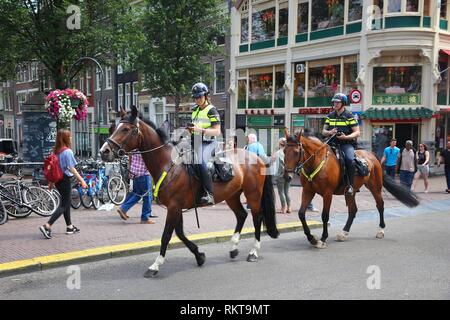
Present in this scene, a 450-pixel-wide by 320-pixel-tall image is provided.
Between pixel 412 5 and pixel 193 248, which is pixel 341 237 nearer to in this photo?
pixel 193 248

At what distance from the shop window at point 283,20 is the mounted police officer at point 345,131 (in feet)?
62.8

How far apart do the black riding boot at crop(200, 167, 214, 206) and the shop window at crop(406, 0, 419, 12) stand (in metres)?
18.4

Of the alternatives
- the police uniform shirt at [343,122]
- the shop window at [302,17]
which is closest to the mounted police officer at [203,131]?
the police uniform shirt at [343,122]

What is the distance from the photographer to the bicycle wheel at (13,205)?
905cm

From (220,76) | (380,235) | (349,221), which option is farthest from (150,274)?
(220,76)

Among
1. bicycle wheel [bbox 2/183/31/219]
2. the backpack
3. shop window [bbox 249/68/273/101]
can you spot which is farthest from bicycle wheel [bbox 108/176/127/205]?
shop window [bbox 249/68/273/101]

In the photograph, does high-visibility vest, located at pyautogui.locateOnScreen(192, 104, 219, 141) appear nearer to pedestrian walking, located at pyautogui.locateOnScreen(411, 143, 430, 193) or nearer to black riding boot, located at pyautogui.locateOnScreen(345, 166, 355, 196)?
black riding boot, located at pyautogui.locateOnScreen(345, 166, 355, 196)

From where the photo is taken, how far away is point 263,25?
27078 mm

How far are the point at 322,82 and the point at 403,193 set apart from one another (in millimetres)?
15702

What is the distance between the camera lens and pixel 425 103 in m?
20.4

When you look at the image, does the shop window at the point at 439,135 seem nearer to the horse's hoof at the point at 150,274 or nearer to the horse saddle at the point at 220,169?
the horse saddle at the point at 220,169

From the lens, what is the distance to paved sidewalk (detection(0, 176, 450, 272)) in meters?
6.84
